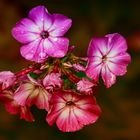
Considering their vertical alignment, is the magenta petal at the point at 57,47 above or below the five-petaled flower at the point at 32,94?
above

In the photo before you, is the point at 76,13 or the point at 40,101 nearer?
the point at 40,101

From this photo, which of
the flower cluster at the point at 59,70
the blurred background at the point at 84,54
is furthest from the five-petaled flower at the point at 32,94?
the blurred background at the point at 84,54

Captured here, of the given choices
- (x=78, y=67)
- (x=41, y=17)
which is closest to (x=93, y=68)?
(x=78, y=67)

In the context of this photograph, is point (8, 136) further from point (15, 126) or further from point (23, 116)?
point (23, 116)

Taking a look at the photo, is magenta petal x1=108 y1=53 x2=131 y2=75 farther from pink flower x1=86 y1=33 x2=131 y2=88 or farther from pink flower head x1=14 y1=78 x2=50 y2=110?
pink flower head x1=14 y1=78 x2=50 y2=110

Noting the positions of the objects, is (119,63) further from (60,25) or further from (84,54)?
(84,54)

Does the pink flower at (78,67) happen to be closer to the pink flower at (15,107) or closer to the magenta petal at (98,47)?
the magenta petal at (98,47)

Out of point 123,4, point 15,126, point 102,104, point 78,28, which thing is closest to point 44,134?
point 15,126
